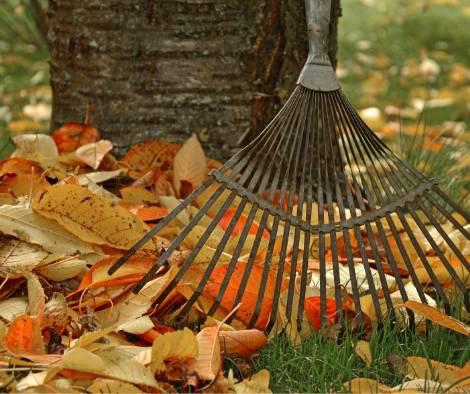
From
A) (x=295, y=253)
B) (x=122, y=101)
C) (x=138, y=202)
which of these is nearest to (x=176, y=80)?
(x=122, y=101)

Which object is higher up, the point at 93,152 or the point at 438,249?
the point at 93,152

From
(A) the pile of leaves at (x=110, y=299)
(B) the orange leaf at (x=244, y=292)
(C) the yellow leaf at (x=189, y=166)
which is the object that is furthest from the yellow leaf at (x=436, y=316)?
(C) the yellow leaf at (x=189, y=166)

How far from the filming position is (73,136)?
2.61 metres

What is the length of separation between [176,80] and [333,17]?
0.48 meters

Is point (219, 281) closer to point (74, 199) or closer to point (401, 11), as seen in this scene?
point (74, 199)

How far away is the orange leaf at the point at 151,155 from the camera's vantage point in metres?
2.53

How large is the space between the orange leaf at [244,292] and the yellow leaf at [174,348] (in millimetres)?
269

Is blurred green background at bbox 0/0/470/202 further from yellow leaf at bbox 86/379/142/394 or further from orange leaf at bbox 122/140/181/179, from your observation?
yellow leaf at bbox 86/379/142/394

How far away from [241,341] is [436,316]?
1.33ft

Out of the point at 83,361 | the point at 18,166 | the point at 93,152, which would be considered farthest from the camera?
the point at 93,152

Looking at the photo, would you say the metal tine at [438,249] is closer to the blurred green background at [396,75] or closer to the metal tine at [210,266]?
the metal tine at [210,266]

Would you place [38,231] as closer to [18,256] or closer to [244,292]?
[18,256]

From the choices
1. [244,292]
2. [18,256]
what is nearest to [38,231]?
[18,256]

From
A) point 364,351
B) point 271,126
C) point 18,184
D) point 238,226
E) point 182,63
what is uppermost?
point 182,63
